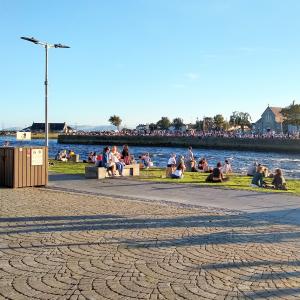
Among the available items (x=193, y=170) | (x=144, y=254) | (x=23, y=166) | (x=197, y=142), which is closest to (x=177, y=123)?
(x=197, y=142)

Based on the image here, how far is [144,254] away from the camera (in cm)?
708

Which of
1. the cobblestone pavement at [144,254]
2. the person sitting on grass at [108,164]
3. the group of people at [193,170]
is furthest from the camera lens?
the person sitting on grass at [108,164]

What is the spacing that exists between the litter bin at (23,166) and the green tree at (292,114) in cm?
9002

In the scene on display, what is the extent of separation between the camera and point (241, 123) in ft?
476

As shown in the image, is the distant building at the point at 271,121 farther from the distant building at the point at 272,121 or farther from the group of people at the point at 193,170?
the group of people at the point at 193,170

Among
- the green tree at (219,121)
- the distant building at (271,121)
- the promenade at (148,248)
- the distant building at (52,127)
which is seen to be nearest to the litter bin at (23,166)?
the promenade at (148,248)

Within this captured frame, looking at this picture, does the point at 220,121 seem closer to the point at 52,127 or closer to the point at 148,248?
the point at 52,127

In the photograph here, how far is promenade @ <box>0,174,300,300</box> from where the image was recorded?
18.4 ft

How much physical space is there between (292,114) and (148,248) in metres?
98.6

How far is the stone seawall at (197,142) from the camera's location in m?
78.2

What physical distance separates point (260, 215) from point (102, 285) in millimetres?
5994

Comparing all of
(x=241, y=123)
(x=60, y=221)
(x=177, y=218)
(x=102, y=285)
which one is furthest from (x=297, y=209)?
(x=241, y=123)

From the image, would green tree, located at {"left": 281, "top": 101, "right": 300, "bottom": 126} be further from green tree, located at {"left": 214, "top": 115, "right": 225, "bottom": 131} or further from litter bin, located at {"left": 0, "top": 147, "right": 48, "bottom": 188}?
litter bin, located at {"left": 0, "top": 147, "right": 48, "bottom": 188}

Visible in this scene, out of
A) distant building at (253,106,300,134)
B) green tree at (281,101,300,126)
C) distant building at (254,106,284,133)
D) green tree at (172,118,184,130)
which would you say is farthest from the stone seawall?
green tree at (172,118,184,130)
